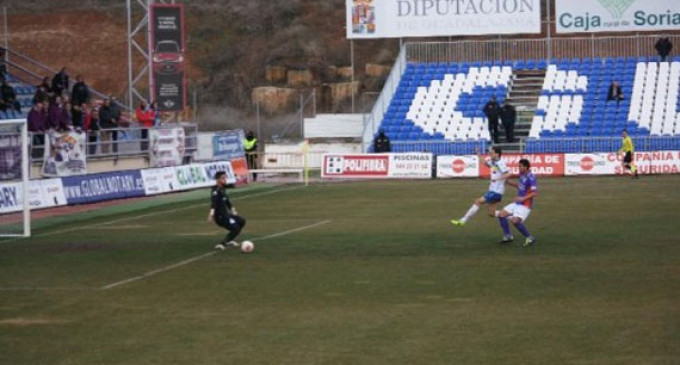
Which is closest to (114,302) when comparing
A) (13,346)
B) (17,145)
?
(13,346)

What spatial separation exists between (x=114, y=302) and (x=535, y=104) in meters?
43.1

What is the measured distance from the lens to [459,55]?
6475 cm

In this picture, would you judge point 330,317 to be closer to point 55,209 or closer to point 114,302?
point 114,302

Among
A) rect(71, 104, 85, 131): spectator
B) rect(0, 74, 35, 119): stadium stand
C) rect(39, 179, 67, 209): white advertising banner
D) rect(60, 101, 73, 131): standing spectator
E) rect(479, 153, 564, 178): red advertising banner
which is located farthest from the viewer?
rect(479, 153, 564, 178): red advertising banner

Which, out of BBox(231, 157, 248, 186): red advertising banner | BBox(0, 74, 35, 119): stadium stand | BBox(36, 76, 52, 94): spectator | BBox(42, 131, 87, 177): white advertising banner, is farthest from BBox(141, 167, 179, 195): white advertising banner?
BBox(231, 157, 248, 186): red advertising banner

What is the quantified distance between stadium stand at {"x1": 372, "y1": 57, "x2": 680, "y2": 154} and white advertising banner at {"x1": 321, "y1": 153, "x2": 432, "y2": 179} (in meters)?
3.28

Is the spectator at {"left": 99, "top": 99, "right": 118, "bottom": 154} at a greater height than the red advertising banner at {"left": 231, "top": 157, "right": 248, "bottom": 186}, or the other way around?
the spectator at {"left": 99, "top": 99, "right": 118, "bottom": 154}

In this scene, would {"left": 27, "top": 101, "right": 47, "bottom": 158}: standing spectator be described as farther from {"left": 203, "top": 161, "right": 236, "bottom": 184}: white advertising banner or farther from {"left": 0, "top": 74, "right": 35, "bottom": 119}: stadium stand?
{"left": 203, "top": 161, "right": 236, "bottom": 184}: white advertising banner

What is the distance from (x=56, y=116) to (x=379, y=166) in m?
16.2

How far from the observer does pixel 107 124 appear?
144ft

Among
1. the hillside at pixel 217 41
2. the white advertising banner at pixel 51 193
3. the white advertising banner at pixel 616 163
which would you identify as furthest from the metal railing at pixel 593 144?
the white advertising banner at pixel 51 193

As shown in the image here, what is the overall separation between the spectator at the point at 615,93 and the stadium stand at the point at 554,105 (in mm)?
307

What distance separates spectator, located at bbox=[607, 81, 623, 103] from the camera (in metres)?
57.0

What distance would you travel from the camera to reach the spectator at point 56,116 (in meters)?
38.8
